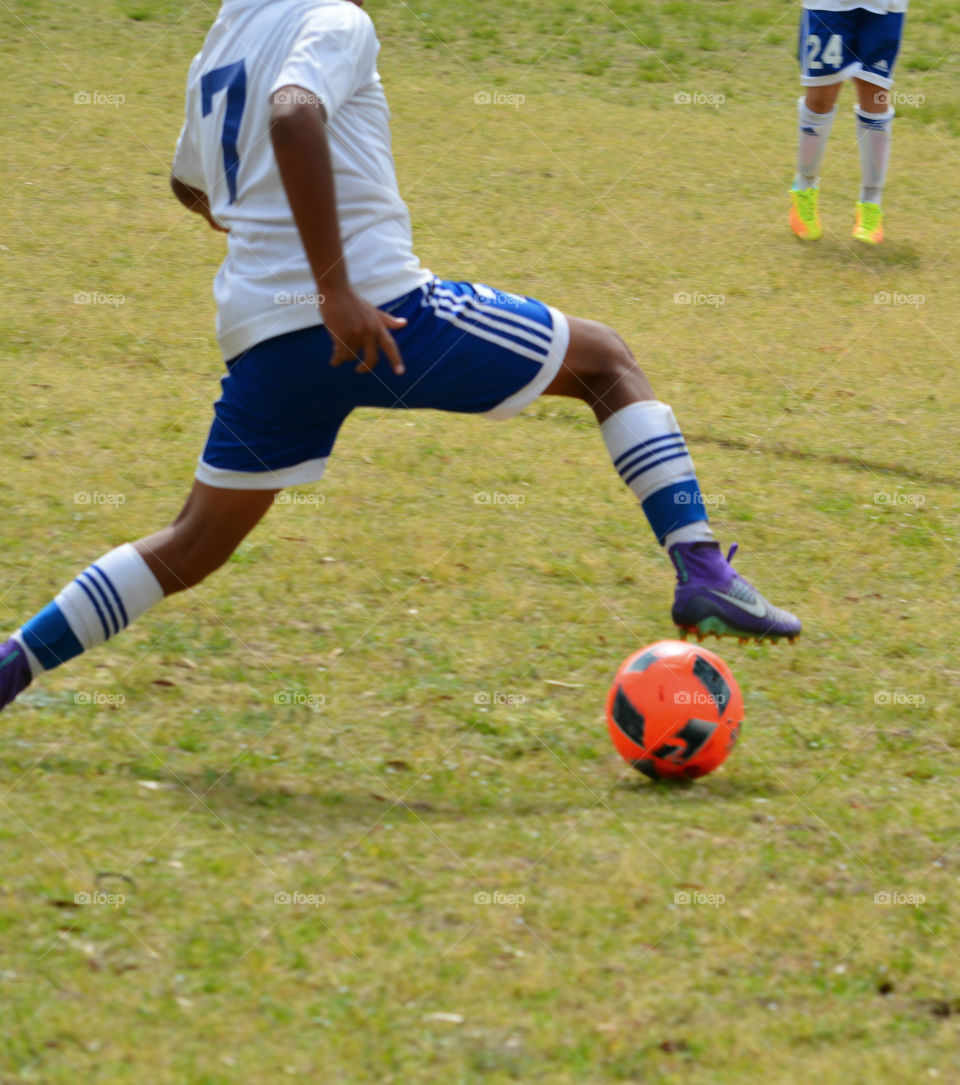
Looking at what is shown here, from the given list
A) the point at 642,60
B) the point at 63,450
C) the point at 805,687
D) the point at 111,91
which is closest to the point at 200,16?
the point at 111,91

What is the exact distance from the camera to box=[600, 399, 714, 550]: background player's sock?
3.70m

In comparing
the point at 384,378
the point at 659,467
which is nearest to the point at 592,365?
the point at 659,467

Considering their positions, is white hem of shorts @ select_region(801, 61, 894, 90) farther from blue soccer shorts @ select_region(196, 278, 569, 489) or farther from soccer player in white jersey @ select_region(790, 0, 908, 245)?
blue soccer shorts @ select_region(196, 278, 569, 489)

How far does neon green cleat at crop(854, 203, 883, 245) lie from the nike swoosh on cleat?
5508 mm

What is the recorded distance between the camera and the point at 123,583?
353 cm

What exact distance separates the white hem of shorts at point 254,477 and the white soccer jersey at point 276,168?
0.29 metres

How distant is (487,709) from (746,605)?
77 centimetres

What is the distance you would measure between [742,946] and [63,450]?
338 cm

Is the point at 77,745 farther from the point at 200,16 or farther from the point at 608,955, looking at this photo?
the point at 200,16

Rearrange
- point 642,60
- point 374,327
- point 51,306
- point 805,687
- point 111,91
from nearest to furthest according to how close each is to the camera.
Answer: point 374,327, point 805,687, point 51,306, point 111,91, point 642,60

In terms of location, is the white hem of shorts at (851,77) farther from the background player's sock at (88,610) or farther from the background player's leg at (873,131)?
the background player's sock at (88,610)

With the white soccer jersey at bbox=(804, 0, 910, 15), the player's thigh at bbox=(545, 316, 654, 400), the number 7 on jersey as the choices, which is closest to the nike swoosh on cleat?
the player's thigh at bbox=(545, 316, 654, 400)

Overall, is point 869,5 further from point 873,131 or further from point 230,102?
point 230,102

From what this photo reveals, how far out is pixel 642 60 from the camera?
11.9 m
